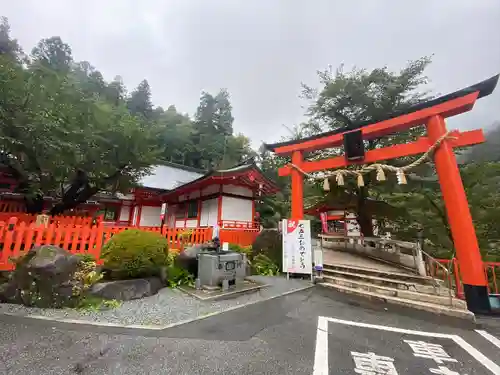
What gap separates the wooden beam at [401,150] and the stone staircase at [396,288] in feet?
10.8

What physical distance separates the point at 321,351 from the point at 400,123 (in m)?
6.14

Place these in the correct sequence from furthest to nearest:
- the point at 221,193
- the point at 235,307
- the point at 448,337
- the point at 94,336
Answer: the point at 221,193
the point at 235,307
the point at 448,337
the point at 94,336

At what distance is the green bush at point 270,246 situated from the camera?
7.98 m

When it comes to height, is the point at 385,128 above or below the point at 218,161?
below

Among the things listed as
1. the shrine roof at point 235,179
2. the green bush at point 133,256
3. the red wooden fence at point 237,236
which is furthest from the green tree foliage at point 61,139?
the red wooden fence at point 237,236

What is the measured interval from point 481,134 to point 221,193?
1051cm

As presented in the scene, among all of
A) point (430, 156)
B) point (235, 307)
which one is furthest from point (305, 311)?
point (430, 156)

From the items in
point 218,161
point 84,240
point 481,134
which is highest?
point 218,161

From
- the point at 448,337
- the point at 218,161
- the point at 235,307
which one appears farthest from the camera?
the point at 218,161

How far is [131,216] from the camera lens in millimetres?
18438

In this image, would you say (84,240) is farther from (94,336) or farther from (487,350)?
(487,350)

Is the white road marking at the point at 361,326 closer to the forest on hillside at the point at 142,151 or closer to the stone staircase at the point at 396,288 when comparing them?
the stone staircase at the point at 396,288

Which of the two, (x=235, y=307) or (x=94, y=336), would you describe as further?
(x=235, y=307)

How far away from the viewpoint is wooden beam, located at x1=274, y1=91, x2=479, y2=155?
533cm
